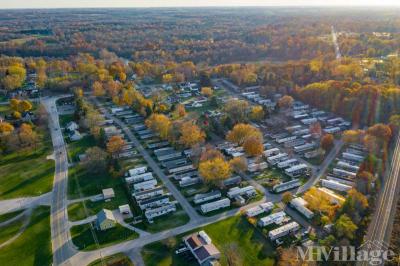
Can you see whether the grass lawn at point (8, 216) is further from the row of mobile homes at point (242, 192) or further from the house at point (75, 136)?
the row of mobile homes at point (242, 192)

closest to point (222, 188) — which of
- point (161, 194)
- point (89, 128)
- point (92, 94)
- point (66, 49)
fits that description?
point (161, 194)

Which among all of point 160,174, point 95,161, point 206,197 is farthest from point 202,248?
point 95,161

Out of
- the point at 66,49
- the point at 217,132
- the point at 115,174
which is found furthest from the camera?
the point at 66,49

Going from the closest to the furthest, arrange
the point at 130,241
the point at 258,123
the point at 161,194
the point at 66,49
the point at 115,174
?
the point at 130,241 < the point at 161,194 < the point at 115,174 < the point at 258,123 < the point at 66,49

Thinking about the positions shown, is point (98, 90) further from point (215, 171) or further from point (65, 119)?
point (215, 171)

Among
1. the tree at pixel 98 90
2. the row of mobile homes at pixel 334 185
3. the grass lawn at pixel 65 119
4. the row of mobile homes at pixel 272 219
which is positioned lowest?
the row of mobile homes at pixel 272 219

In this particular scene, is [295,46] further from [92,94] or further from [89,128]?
[89,128]

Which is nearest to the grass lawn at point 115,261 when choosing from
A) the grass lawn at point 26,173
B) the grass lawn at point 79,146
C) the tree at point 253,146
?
the grass lawn at point 26,173
